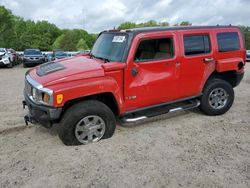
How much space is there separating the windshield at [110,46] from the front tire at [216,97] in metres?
2.13

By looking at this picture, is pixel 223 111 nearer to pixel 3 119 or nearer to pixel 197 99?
pixel 197 99

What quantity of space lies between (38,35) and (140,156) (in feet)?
235

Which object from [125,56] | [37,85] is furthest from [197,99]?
[37,85]

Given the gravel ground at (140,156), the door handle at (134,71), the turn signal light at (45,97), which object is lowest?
the gravel ground at (140,156)

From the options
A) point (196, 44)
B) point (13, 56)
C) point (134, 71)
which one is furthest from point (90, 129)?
point (13, 56)

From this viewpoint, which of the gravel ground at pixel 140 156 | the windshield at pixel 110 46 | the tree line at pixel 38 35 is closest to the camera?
the gravel ground at pixel 140 156

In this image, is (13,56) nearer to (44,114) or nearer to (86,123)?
(44,114)

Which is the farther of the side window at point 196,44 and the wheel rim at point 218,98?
the wheel rim at point 218,98

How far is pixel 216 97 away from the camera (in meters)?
5.93

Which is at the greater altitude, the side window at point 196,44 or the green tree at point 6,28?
the green tree at point 6,28

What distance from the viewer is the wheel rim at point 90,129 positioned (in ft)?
14.5

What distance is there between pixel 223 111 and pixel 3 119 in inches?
190

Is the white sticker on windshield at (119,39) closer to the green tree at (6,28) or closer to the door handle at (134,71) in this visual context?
the door handle at (134,71)

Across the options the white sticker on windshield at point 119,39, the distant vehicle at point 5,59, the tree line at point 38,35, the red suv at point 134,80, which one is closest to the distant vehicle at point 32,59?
the distant vehicle at point 5,59
